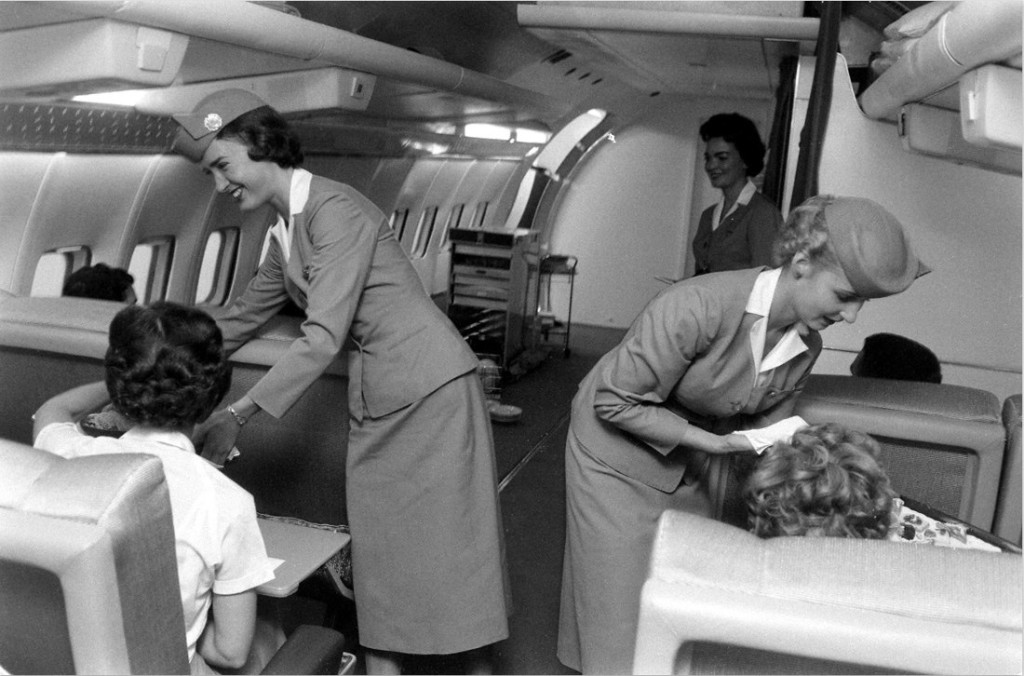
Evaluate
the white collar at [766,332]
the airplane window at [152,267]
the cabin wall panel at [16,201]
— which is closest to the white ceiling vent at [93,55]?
the cabin wall panel at [16,201]

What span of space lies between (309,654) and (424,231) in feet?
33.7

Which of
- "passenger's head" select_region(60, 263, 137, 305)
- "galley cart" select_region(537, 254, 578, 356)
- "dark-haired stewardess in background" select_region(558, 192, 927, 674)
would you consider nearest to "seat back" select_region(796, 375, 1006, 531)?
"dark-haired stewardess in background" select_region(558, 192, 927, 674)

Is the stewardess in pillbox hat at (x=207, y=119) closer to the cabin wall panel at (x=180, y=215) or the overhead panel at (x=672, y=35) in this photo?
the overhead panel at (x=672, y=35)

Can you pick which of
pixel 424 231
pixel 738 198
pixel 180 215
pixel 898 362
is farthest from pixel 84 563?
pixel 424 231

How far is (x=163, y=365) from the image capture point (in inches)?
69.4

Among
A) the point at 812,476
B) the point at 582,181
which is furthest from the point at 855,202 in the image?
the point at 582,181

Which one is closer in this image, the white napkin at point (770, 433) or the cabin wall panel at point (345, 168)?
the white napkin at point (770, 433)

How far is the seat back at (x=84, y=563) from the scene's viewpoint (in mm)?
1044

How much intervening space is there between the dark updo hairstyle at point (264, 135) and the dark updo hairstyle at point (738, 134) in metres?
2.19

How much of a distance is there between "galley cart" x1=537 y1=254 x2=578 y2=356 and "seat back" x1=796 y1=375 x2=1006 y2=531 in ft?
21.0

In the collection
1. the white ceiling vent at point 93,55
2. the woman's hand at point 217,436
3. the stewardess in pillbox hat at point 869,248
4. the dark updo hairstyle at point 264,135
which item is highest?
the white ceiling vent at point 93,55

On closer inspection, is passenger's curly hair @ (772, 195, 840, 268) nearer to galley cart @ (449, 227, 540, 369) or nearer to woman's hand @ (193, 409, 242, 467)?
woman's hand @ (193, 409, 242, 467)

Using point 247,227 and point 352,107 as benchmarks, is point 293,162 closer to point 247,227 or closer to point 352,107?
point 352,107

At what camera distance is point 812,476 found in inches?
66.2
